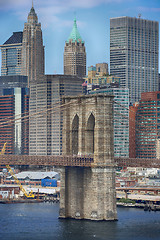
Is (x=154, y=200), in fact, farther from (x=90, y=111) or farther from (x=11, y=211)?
(x=90, y=111)

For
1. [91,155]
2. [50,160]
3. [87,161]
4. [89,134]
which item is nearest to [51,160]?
[50,160]

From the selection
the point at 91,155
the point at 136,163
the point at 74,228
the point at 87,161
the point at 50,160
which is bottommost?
the point at 74,228

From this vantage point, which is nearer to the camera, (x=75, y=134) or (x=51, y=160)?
(x=51, y=160)

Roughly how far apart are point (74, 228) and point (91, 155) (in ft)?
39.3

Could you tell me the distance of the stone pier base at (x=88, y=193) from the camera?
115m

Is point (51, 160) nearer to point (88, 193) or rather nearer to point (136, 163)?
point (88, 193)

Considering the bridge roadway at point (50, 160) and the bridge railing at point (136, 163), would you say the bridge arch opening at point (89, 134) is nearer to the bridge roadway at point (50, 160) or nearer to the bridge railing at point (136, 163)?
the bridge roadway at point (50, 160)

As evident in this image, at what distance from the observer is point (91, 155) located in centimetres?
11806

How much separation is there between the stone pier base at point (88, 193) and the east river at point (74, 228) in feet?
5.02

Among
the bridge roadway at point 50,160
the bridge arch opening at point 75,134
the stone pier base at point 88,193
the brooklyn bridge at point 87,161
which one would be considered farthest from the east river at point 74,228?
the bridge arch opening at point 75,134

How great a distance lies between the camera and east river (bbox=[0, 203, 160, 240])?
348 feet

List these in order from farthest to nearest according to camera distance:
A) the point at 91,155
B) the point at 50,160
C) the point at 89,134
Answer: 1. the point at 89,134
2. the point at 91,155
3. the point at 50,160

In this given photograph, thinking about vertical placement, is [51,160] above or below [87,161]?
above

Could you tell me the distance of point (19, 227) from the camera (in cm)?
11456
